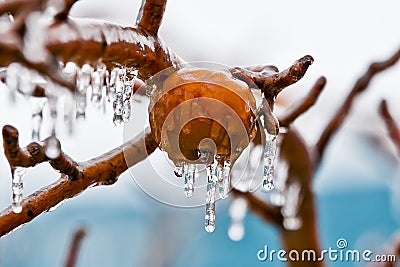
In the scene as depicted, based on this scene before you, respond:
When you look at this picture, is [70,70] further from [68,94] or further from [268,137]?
[268,137]

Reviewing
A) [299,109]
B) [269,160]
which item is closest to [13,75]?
[269,160]

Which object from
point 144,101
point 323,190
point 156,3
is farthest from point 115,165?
point 323,190

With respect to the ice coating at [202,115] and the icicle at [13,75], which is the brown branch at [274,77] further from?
the icicle at [13,75]

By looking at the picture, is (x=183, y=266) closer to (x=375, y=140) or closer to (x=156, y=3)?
(x=375, y=140)

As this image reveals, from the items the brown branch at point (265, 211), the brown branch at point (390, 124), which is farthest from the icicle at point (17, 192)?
the brown branch at point (390, 124)

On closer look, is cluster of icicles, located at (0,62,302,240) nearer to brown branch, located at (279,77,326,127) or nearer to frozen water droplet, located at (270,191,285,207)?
brown branch, located at (279,77,326,127)

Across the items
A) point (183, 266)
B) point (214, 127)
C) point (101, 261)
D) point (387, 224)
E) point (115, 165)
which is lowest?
point (101, 261)

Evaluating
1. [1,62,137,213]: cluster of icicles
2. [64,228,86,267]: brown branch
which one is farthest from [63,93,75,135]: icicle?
[64,228,86,267]: brown branch
